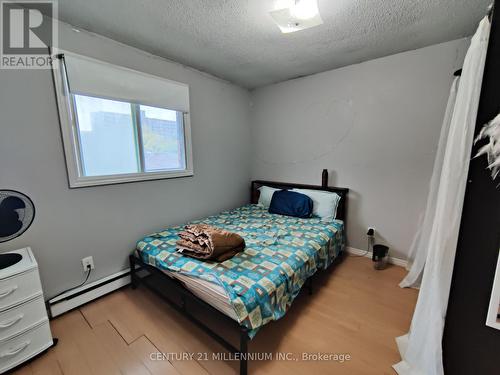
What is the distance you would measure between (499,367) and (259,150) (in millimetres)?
3056

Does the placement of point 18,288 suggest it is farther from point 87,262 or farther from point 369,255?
point 369,255

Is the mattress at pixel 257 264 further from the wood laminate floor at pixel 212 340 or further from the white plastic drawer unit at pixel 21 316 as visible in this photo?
the white plastic drawer unit at pixel 21 316

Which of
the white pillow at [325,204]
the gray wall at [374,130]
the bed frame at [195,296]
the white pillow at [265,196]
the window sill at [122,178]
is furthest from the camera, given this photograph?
the white pillow at [265,196]

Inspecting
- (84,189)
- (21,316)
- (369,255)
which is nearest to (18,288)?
(21,316)

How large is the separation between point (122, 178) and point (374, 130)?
2.78 metres

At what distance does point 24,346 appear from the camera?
1347 millimetres

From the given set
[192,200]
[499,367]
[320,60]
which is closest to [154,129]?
[192,200]

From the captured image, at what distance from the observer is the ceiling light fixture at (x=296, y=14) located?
4.50 feet

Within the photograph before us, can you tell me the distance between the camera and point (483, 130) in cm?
98

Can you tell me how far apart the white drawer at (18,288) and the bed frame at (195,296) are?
719 mm

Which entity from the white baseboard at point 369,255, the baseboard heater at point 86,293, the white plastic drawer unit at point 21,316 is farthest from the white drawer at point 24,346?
the white baseboard at point 369,255

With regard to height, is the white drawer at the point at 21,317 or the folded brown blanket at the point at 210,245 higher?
the folded brown blanket at the point at 210,245

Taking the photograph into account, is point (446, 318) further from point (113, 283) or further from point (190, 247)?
point (113, 283)

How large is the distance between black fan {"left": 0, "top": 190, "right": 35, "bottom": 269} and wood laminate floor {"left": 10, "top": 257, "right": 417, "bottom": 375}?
2.17 feet
